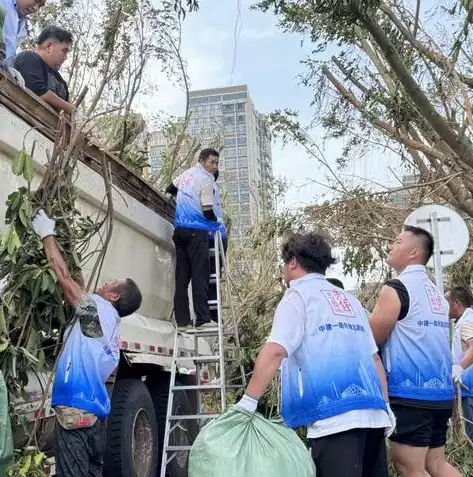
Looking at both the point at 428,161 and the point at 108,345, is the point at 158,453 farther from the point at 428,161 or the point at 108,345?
the point at 428,161

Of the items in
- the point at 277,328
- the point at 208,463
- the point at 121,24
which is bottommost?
the point at 208,463

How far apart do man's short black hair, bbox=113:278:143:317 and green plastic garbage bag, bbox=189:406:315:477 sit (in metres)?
1.35

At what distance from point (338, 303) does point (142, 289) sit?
241 centimetres

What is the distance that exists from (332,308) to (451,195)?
18.2ft

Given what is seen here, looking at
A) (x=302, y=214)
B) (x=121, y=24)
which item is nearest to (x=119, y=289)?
(x=302, y=214)

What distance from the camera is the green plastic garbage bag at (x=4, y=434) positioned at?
259 cm

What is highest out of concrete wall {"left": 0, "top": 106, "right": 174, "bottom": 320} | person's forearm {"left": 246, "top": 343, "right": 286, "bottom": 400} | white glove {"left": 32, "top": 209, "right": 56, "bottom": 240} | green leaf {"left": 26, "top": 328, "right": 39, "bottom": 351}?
concrete wall {"left": 0, "top": 106, "right": 174, "bottom": 320}

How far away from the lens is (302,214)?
767 centimetres

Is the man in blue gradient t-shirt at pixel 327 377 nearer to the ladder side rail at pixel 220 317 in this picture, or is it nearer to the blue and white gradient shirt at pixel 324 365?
the blue and white gradient shirt at pixel 324 365

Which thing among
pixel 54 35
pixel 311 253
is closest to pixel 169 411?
pixel 311 253

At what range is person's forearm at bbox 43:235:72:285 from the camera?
10.4 feet

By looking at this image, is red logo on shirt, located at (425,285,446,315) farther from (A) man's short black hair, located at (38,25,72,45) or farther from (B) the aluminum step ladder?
(A) man's short black hair, located at (38,25,72,45)

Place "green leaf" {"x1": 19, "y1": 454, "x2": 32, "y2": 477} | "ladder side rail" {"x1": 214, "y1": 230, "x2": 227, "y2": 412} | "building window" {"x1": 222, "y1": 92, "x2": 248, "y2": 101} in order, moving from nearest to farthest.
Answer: "green leaf" {"x1": 19, "y1": 454, "x2": 32, "y2": 477}, "ladder side rail" {"x1": 214, "y1": 230, "x2": 227, "y2": 412}, "building window" {"x1": 222, "y1": 92, "x2": 248, "y2": 101}

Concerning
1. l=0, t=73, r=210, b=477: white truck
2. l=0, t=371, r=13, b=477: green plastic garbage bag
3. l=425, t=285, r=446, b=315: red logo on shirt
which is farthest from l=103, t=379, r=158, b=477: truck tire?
l=425, t=285, r=446, b=315: red logo on shirt
